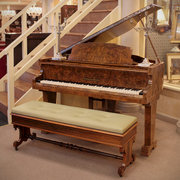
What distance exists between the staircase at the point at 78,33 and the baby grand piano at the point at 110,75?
1.43 m

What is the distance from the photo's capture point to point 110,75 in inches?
148

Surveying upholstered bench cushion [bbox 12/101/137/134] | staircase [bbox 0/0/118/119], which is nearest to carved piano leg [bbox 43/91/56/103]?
upholstered bench cushion [bbox 12/101/137/134]

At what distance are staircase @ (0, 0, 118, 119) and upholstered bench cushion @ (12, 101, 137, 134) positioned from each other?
5.44ft

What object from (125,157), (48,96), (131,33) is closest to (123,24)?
(131,33)

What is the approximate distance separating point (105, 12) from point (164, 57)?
4.77 ft

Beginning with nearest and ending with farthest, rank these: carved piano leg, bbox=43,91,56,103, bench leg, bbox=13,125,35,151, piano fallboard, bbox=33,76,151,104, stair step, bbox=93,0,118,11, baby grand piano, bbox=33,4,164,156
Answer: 1. piano fallboard, bbox=33,76,151,104
2. baby grand piano, bbox=33,4,164,156
3. bench leg, bbox=13,125,35,151
4. carved piano leg, bbox=43,91,56,103
5. stair step, bbox=93,0,118,11

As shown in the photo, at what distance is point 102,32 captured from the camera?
3994 mm

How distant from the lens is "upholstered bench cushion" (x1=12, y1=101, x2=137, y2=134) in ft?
10.3

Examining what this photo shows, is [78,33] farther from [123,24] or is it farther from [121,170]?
[121,170]

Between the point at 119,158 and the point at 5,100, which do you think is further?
the point at 5,100

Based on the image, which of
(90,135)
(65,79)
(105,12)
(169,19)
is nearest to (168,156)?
(90,135)

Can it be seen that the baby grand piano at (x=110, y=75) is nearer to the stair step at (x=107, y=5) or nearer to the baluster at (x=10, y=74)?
the baluster at (x=10, y=74)

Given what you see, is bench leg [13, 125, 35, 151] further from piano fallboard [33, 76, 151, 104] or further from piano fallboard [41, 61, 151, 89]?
piano fallboard [41, 61, 151, 89]

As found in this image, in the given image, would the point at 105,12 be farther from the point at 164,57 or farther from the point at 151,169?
the point at 151,169
